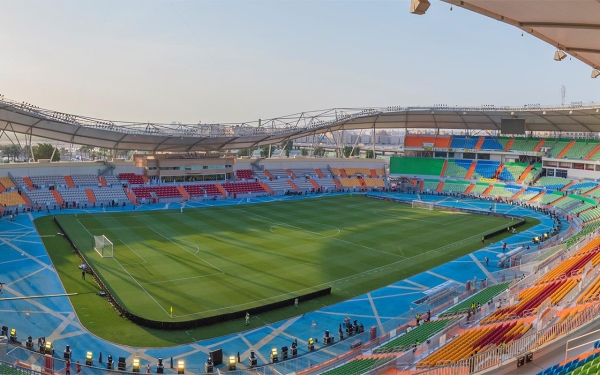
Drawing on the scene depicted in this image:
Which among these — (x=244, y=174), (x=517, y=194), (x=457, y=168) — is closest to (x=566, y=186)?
(x=517, y=194)

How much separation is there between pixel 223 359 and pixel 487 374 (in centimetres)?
977

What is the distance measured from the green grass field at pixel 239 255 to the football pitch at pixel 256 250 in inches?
2.5

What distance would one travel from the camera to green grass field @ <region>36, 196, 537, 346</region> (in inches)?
891

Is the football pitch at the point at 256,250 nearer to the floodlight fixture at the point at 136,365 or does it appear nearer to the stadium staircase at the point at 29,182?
the floodlight fixture at the point at 136,365

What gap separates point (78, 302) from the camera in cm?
2270

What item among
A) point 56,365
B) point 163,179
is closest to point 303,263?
point 56,365

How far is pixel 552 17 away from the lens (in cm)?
1148

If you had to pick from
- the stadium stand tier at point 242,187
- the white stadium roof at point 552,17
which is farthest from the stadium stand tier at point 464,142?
the white stadium roof at point 552,17

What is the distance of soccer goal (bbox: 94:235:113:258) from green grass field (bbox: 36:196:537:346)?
0.51 meters

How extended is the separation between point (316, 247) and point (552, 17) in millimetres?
24374

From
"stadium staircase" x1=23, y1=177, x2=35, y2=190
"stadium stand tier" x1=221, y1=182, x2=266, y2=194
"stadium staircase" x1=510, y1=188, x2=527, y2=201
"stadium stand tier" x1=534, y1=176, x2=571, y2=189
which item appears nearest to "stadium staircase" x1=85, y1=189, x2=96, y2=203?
"stadium staircase" x1=23, y1=177, x2=35, y2=190

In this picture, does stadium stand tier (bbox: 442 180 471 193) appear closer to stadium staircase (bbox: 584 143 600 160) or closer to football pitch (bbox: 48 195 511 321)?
stadium staircase (bbox: 584 143 600 160)

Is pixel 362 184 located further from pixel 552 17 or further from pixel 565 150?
pixel 552 17

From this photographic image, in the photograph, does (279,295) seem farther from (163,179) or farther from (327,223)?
(163,179)
